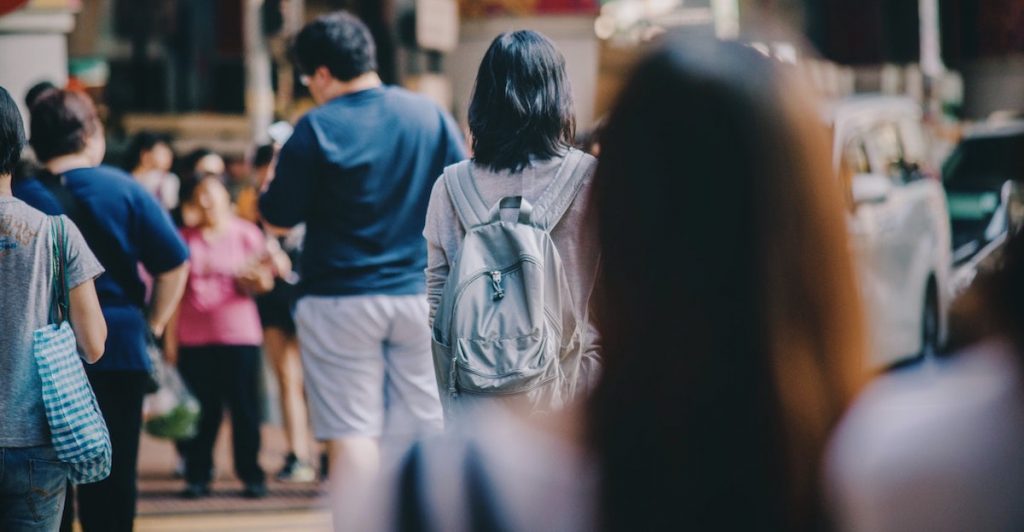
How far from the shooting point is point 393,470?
5.35 feet

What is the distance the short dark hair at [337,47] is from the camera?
524 cm

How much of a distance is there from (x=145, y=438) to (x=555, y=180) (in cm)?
675

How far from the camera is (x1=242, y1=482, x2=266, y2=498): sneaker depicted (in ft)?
24.6

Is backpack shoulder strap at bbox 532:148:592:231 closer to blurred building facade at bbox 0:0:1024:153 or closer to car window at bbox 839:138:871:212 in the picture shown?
blurred building facade at bbox 0:0:1024:153

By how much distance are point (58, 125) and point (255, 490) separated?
3.35 metres

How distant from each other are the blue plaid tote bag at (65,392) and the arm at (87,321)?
1.6 inches

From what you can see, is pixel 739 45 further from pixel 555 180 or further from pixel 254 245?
pixel 254 245

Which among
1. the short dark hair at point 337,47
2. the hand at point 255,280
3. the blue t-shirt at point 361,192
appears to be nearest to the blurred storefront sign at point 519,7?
the hand at point 255,280

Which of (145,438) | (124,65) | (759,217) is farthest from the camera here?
(124,65)

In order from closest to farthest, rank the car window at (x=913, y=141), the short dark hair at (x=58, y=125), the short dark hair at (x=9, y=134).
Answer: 1. the short dark hair at (x=9, y=134)
2. the short dark hair at (x=58, y=125)
3. the car window at (x=913, y=141)

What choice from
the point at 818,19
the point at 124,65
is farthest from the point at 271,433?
the point at 818,19

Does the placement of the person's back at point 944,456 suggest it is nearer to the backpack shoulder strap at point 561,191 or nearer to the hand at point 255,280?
the backpack shoulder strap at point 561,191

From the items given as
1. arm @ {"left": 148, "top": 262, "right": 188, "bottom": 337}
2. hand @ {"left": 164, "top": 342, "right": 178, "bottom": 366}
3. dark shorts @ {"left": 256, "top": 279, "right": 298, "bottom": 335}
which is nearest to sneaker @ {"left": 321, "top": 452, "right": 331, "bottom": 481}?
dark shorts @ {"left": 256, "top": 279, "right": 298, "bottom": 335}

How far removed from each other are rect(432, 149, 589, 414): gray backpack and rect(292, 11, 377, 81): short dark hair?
1.78 m
